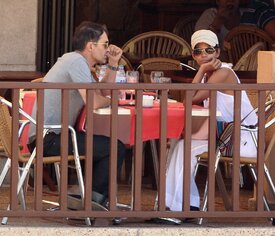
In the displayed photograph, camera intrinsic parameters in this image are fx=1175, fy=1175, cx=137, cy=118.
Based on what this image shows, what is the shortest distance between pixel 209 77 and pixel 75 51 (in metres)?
0.88

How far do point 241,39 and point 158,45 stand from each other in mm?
815

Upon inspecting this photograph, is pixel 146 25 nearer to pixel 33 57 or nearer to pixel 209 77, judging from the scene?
pixel 33 57

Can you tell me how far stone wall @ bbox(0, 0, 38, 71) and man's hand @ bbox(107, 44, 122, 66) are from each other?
74.4 inches

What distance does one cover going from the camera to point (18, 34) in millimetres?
9188

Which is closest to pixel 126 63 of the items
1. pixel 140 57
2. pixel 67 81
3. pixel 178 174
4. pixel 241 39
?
pixel 140 57

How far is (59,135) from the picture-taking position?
7160 mm

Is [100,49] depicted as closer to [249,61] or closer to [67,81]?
[67,81]

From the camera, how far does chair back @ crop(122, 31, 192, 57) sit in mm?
11203

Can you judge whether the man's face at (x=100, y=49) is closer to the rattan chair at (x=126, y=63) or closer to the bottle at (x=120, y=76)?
the bottle at (x=120, y=76)

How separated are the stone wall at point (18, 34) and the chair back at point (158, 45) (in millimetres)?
2089

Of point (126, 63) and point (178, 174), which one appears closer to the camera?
point (178, 174)

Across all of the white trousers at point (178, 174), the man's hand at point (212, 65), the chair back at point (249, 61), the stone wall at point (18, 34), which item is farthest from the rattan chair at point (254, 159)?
the chair back at point (249, 61)

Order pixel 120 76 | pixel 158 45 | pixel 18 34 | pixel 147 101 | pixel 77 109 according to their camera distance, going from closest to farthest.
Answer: pixel 147 101
pixel 77 109
pixel 120 76
pixel 18 34
pixel 158 45

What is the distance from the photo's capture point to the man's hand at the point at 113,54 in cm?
739
